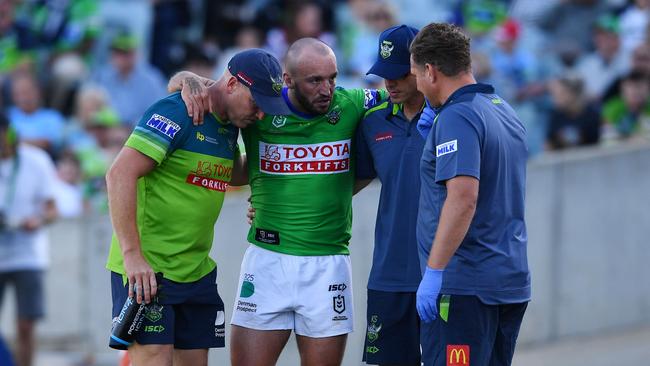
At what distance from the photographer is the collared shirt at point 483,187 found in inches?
227

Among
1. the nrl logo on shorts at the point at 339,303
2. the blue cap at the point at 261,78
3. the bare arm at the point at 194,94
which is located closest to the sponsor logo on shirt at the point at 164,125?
the bare arm at the point at 194,94

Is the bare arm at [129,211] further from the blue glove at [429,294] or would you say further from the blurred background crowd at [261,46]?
the blurred background crowd at [261,46]

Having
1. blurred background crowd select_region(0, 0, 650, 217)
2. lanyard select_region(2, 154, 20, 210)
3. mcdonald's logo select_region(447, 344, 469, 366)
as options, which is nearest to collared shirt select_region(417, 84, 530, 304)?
mcdonald's logo select_region(447, 344, 469, 366)

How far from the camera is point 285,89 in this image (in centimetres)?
669

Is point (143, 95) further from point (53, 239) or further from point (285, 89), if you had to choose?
point (285, 89)

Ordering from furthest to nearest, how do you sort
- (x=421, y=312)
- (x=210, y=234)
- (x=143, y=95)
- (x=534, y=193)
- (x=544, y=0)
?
1. (x=544, y=0)
2. (x=143, y=95)
3. (x=534, y=193)
4. (x=210, y=234)
5. (x=421, y=312)

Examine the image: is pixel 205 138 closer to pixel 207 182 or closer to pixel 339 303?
pixel 207 182

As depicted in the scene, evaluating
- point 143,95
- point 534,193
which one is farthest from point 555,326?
point 143,95

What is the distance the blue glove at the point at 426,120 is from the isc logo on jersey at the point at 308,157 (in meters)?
0.51

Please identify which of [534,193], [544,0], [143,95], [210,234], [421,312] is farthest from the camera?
[544,0]

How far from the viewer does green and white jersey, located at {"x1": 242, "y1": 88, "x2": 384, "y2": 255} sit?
6.66 metres

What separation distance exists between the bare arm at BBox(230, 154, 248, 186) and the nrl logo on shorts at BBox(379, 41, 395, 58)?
100 centimetres

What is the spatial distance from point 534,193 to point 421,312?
5.17 meters

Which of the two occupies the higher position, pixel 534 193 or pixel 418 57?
pixel 418 57
